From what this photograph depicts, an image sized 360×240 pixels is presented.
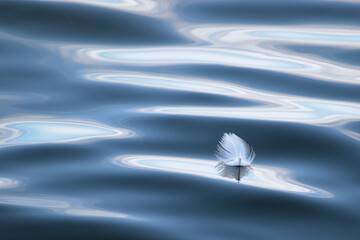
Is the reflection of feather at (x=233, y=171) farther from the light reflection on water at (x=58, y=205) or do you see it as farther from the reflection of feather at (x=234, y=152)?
the light reflection on water at (x=58, y=205)

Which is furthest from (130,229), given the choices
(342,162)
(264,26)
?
(264,26)

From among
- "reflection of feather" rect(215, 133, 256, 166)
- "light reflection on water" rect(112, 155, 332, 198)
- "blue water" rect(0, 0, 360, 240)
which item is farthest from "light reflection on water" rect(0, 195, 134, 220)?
"reflection of feather" rect(215, 133, 256, 166)

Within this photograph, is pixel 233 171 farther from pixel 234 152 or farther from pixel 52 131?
pixel 52 131

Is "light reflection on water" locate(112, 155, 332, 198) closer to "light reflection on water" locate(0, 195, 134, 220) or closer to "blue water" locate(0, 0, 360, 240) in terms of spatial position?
"blue water" locate(0, 0, 360, 240)

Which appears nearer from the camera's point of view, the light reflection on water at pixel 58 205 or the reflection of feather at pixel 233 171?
the light reflection on water at pixel 58 205

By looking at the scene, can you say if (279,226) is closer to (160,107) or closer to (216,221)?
(216,221)

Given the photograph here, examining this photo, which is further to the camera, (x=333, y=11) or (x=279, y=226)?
(x=333, y=11)

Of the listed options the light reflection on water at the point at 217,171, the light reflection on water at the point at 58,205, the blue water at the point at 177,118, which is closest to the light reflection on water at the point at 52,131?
the blue water at the point at 177,118

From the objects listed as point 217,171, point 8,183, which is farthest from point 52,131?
point 217,171
